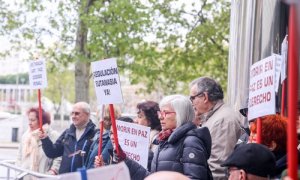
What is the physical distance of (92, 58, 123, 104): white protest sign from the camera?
5582 millimetres

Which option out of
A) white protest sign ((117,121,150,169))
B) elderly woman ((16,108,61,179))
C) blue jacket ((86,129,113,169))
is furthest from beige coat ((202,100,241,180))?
elderly woman ((16,108,61,179))

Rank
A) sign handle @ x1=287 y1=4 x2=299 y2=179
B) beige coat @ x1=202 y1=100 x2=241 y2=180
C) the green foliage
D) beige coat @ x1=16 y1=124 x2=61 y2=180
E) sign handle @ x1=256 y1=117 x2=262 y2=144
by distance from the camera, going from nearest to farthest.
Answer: sign handle @ x1=287 y1=4 x2=299 y2=179 < sign handle @ x1=256 y1=117 x2=262 y2=144 < beige coat @ x1=202 y1=100 x2=241 y2=180 < beige coat @ x1=16 y1=124 x2=61 y2=180 < the green foliage

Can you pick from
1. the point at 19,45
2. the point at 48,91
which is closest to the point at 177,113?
the point at 19,45

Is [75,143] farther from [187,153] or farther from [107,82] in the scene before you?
[187,153]

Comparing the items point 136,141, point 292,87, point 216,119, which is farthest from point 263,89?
point 292,87

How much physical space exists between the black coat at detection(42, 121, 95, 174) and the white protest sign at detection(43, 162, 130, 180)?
4.47 metres

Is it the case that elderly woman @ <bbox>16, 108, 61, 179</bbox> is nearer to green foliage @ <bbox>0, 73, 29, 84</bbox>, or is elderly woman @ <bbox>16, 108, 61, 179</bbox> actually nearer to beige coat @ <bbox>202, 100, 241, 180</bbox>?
beige coat @ <bbox>202, 100, 241, 180</bbox>

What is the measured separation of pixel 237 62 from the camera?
8211mm

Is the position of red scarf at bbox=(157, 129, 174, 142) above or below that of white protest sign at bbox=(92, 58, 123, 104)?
below

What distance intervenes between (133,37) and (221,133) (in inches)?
394

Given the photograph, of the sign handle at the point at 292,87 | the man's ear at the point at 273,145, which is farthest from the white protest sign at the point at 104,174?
the man's ear at the point at 273,145

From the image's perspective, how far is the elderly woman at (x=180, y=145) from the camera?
4.95 metres

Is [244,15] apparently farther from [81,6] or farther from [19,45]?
[19,45]

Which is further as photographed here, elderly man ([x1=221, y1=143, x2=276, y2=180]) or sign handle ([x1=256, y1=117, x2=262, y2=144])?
sign handle ([x1=256, y1=117, x2=262, y2=144])
